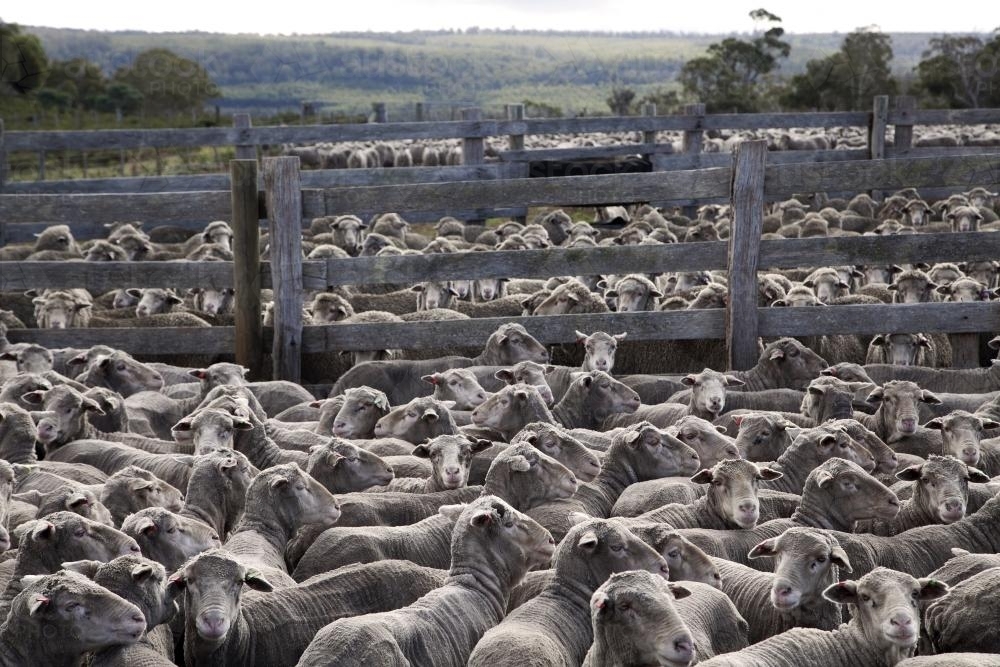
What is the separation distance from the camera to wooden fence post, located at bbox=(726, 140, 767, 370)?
9422 mm

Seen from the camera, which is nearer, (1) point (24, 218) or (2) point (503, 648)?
(2) point (503, 648)

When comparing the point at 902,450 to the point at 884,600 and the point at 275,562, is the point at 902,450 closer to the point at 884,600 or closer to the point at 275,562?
the point at 884,600

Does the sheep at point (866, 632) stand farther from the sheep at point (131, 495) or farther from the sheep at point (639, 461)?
the sheep at point (131, 495)

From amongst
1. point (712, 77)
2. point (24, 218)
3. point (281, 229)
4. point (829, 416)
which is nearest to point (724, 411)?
point (829, 416)

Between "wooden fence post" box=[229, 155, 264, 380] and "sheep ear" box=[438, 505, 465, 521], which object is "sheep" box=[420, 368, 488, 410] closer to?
"wooden fence post" box=[229, 155, 264, 380]

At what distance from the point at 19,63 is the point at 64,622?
57837 mm

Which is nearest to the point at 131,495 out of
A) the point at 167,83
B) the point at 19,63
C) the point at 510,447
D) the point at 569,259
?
the point at 510,447

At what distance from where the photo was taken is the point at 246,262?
9.69m

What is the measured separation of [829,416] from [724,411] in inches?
33.6

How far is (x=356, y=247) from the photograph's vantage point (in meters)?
16.3

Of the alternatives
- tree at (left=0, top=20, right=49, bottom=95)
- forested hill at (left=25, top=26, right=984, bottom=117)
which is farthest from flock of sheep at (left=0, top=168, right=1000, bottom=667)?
forested hill at (left=25, top=26, right=984, bottom=117)

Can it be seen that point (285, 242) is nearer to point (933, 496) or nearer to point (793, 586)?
point (933, 496)

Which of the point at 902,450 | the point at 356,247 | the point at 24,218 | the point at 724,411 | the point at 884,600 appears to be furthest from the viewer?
the point at 356,247

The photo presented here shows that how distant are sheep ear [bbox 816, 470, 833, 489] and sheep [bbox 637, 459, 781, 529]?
0.31m
